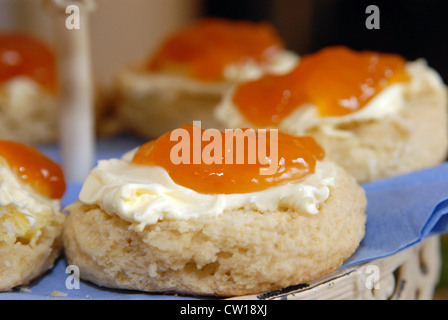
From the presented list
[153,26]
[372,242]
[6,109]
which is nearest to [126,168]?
[372,242]

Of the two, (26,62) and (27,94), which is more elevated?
(26,62)

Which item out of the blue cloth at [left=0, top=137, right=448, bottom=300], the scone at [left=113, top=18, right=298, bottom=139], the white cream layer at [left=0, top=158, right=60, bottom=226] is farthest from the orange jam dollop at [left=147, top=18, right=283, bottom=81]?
the white cream layer at [left=0, top=158, right=60, bottom=226]

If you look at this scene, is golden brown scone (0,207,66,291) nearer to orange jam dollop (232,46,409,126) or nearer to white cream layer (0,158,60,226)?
white cream layer (0,158,60,226)

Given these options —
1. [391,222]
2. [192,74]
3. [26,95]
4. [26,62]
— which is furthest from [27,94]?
[391,222]

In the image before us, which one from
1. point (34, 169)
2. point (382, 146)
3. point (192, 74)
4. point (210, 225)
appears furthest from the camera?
point (192, 74)

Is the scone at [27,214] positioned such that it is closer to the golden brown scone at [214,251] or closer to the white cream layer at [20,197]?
the white cream layer at [20,197]

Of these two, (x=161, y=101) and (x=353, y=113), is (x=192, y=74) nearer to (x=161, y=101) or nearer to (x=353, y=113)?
(x=161, y=101)
